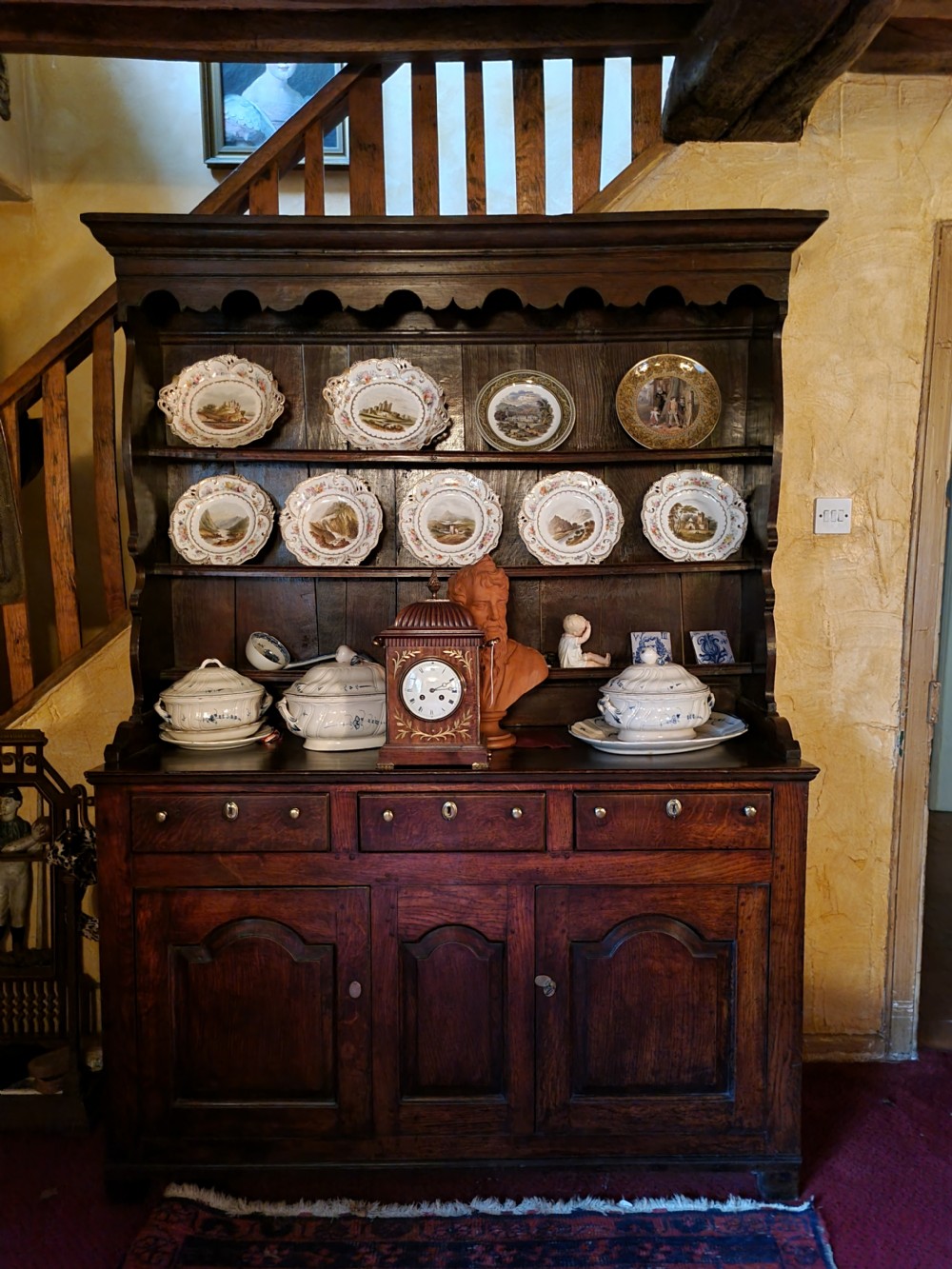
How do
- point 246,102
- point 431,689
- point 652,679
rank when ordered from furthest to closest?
point 246,102, point 652,679, point 431,689

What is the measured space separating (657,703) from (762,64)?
148 cm

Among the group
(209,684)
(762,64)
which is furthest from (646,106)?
(209,684)

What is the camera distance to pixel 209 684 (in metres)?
2.07

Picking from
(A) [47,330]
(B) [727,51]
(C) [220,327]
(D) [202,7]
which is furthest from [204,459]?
(B) [727,51]

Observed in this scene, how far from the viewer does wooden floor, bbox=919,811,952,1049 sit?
2572 millimetres

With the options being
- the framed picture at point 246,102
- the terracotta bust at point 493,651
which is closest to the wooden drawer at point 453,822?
the terracotta bust at point 493,651

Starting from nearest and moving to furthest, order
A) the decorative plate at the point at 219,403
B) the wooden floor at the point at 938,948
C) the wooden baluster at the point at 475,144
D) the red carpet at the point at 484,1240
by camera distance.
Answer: the red carpet at the point at 484,1240 < the decorative plate at the point at 219,403 < the wooden baluster at the point at 475,144 < the wooden floor at the point at 938,948

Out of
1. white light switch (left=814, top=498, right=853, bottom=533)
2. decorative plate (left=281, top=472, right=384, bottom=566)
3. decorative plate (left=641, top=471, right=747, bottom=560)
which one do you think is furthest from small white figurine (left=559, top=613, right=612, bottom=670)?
white light switch (left=814, top=498, right=853, bottom=533)

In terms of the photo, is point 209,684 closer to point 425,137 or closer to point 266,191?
point 266,191

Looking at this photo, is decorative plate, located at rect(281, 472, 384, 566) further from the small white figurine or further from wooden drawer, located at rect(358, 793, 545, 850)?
wooden drawer, located at rect(358, 793, 545, 850)

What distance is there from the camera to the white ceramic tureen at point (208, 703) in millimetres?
2045

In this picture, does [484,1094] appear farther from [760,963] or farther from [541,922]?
[760,963]

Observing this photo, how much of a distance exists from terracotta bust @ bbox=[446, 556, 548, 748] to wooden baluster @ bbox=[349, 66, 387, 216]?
1.07 m

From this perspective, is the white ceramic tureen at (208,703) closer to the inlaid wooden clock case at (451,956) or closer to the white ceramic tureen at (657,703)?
the inlaid wooden clock case at (451,956)
